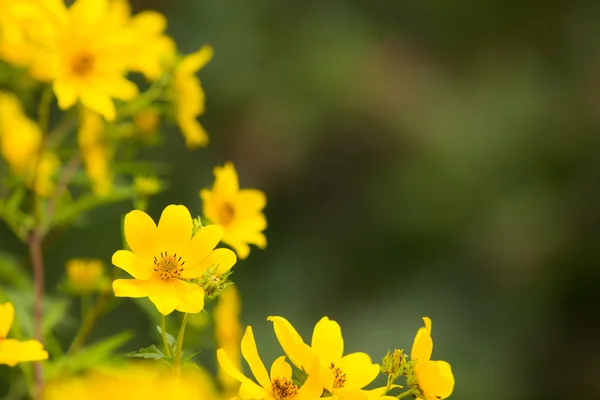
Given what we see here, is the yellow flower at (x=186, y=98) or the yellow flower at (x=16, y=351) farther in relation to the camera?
the yellow flower at (x=186, y=98)

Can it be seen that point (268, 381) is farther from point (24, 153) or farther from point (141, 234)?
point (24, 153)

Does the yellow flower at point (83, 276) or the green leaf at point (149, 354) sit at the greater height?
the yellow flower at point (83, 276)

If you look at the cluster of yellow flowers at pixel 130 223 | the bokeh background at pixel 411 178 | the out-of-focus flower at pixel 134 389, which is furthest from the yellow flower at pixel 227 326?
the bokeh background at pixel 411 178

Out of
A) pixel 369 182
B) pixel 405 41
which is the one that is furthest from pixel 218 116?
pixel 405 41

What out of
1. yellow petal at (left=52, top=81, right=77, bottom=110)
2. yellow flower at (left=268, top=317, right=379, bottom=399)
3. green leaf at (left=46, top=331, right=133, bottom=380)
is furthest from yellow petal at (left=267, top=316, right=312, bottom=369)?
yellow petal at (left=52, top=81, right=77, bottom=110)

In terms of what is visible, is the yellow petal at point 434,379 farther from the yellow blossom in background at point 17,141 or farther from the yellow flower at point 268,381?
the yellow blossom in background at point 17,141

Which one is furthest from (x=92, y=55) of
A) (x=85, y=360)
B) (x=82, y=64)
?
(x=85, y=360)

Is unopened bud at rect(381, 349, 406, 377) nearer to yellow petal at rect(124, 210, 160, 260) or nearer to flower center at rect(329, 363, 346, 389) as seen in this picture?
flower center at rect(329, 363, 346, 389)
